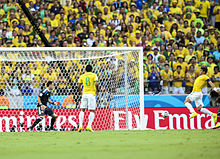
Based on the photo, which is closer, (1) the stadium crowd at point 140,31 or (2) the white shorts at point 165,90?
(2) the white shorts at point 165,90

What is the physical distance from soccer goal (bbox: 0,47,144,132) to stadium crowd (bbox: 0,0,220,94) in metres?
0.13

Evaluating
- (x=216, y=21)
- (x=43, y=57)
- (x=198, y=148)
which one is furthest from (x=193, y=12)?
(x=198, y=148)

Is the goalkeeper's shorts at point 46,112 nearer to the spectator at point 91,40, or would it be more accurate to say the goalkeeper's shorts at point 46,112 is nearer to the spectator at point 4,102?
the spectator at point 4,102

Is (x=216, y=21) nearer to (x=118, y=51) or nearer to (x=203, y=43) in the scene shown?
(x=203, y=43)

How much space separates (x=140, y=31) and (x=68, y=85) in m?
4.96

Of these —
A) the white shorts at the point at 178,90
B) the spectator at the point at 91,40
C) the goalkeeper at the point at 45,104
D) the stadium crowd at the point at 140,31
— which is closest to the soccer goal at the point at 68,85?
the stadium crowd at the point at 140,31

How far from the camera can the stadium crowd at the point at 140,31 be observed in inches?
611

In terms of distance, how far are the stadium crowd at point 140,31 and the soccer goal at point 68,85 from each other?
0.13 meters

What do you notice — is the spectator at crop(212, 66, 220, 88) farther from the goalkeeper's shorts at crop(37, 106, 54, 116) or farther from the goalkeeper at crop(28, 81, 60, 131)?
the goalkeeper's shorts at crop(37, 106, 54, 116)

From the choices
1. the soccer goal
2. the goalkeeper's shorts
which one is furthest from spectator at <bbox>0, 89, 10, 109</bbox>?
the goalkeeper's shorts

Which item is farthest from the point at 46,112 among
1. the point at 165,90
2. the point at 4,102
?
the point at 165,90

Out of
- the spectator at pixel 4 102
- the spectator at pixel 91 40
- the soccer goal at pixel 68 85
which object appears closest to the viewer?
the soccer goal at pixel 68 85

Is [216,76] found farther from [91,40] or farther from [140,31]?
[91,40]

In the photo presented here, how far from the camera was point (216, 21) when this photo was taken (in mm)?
21016
